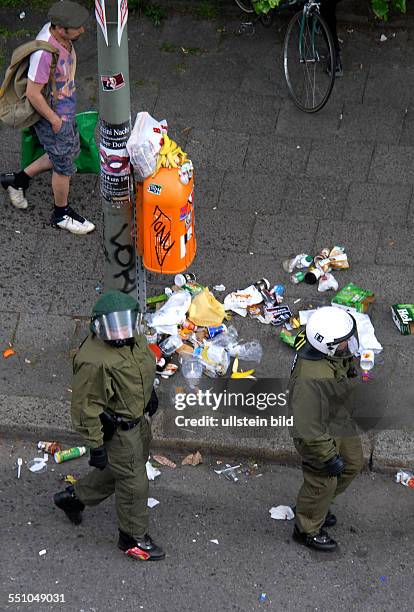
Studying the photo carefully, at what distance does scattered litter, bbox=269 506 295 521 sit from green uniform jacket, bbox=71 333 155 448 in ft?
4.02

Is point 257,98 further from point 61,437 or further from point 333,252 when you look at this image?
point 61,437

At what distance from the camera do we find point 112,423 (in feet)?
18.4

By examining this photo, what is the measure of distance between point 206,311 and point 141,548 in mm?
1903

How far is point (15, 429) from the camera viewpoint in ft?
22.2

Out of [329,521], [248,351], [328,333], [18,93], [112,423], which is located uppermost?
[18,93]

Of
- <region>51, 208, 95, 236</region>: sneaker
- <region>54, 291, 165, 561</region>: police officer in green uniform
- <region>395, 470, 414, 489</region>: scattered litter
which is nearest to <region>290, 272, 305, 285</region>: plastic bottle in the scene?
<region>51, 208, 95, 236</region>: sneaker

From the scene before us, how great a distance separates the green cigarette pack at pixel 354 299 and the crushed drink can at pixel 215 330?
2.67 feet

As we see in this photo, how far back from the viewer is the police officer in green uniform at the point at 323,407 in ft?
18.1

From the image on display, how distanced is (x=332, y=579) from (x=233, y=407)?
53.8 inches

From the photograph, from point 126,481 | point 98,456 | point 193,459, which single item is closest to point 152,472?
point 193,459

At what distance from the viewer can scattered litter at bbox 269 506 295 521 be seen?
6.30 meters

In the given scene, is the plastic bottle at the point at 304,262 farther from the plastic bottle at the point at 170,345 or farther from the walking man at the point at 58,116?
the walking man at the point at 58,116

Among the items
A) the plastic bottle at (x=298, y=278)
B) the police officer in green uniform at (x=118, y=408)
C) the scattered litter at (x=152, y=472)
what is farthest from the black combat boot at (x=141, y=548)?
the plastic bottle at (x=298, y=278)

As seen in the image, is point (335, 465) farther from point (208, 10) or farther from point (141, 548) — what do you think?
point (208, 10)
